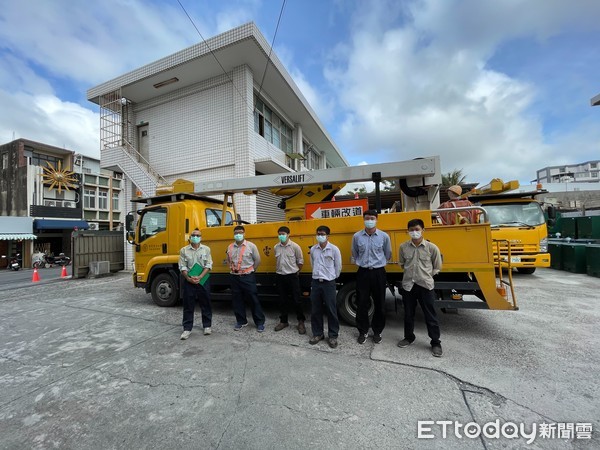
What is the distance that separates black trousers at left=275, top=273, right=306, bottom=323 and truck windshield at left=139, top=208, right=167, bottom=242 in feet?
11.1

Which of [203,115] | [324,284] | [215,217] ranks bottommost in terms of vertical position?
[324,284]

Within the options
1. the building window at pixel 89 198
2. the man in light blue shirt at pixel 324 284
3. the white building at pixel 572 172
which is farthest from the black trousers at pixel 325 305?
the white building at pixel 572 172

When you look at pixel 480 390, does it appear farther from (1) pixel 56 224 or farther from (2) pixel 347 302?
(1) pixel 56 224

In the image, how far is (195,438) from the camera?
7.55ft

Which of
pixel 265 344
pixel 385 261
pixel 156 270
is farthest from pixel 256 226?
pixel 156 270

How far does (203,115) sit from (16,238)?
63.9 feet

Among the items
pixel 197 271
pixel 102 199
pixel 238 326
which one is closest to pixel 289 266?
pixel 238 326

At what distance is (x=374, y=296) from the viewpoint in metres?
4.15

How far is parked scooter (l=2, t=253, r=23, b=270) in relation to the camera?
19.6m

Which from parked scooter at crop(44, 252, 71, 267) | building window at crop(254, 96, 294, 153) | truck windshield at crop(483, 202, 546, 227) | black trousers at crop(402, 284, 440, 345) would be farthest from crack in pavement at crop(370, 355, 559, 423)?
parked scooter at crop(44, 252, 71, 267)

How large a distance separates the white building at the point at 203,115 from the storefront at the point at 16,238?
584 inches

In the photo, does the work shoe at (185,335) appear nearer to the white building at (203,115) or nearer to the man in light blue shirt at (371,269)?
the man in light blue shirt at (371,269)

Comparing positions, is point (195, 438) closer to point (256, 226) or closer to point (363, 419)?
point (363, 419)

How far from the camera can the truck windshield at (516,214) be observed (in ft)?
28.0
